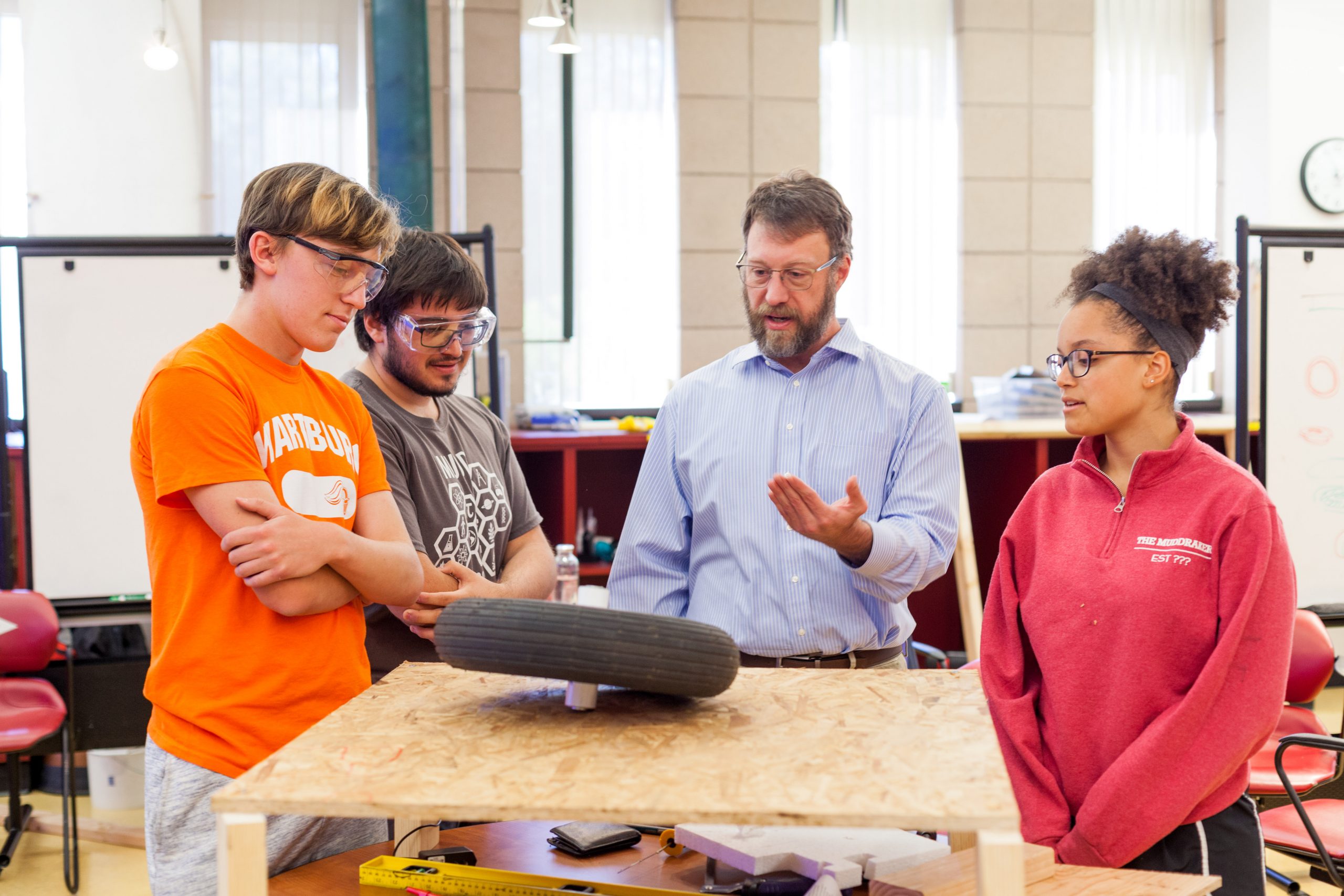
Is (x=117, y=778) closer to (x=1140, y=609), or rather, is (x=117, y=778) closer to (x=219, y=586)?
(x=219, y=586)

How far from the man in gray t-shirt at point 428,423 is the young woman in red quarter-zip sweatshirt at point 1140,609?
2.89 ft

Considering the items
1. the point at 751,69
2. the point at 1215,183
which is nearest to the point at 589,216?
the point at 751,69

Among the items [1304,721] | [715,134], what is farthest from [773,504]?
[715,134]

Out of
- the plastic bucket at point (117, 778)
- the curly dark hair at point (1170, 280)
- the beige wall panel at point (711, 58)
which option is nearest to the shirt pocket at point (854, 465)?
the curly dark hair at point (1170, 280)

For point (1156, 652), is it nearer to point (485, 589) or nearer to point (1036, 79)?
point (485, 589)

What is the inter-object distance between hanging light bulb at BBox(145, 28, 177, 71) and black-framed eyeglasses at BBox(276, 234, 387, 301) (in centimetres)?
395

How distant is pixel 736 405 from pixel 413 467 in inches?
23.3

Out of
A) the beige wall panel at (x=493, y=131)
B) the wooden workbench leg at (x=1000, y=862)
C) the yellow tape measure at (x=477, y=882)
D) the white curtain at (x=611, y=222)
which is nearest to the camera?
the wooden workbench leg at (x=1000, y=862)

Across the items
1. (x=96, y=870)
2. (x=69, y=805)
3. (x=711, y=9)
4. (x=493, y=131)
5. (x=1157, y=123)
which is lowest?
(x=96, y=870)

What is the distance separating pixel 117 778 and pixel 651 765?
12.0 ft

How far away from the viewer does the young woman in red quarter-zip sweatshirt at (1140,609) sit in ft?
4.81

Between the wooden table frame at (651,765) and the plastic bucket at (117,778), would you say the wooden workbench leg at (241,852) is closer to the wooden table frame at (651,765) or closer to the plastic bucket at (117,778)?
the wooden table frame at (651,765)

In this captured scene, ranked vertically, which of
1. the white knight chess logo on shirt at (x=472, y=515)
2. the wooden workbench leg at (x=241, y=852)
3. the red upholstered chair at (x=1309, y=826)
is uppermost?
the white knight chess logo on shirt at (x=472, y=515)

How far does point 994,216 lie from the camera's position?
19.1ft
